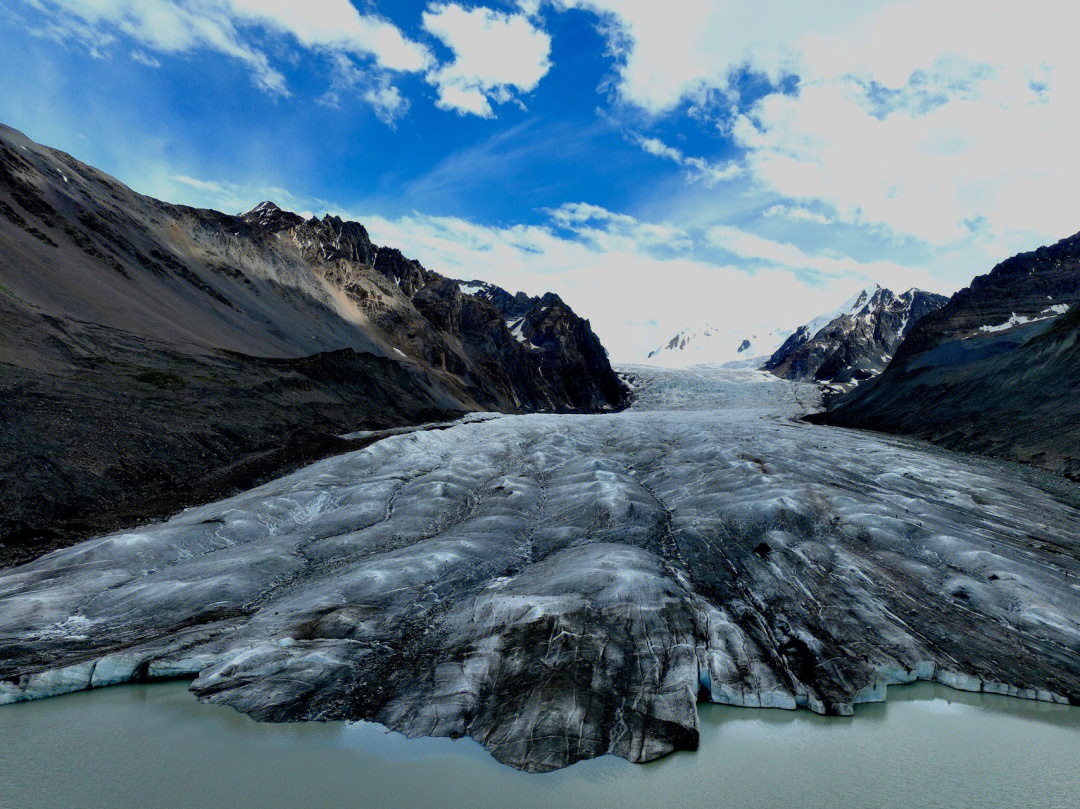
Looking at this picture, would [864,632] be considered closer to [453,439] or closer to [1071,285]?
[453,439]

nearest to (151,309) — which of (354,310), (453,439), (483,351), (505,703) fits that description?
(453,439)

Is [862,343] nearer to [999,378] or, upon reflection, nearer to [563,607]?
[999,378]

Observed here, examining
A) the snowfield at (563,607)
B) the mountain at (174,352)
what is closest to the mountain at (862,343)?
the mountain at (174,352)

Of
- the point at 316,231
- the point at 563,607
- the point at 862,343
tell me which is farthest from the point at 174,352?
the point at 862,343

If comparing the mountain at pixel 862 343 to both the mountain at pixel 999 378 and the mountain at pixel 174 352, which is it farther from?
the mountain at pixel 174 352

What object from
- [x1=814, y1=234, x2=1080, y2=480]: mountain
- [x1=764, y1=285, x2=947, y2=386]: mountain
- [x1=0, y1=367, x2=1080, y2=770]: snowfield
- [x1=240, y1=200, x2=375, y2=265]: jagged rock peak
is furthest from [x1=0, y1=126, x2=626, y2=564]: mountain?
[x1=764, y1=285, x2=947, y2=386]: mountain

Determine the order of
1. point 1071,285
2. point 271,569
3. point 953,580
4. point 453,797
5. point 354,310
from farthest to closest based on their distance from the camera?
point 354,310
point 1071,285
point 271,569
point 953,580
point 453,797

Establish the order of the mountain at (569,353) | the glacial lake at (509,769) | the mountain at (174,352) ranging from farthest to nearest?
1. the mountain at (569,353)
2. the mountain at (174,352)
3. the glacial lake at (509,769)
